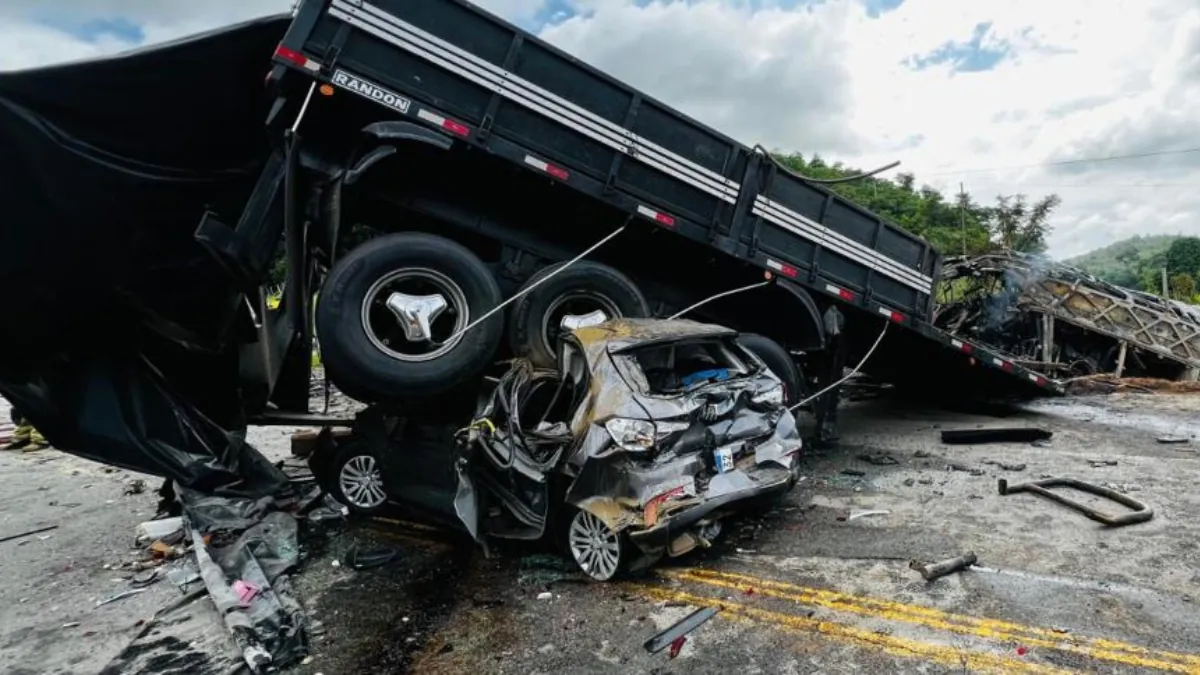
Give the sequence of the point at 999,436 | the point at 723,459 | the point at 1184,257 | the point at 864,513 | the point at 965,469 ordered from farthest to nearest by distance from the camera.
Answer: the point at 1184,257
the point at 999,436
the point at 965,469
the point at 864,513
the point at 723,459

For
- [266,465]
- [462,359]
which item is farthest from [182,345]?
[462,359]

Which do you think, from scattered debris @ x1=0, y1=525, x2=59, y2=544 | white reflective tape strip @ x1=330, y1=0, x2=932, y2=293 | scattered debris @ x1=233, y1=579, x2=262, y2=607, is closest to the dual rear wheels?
white reflective tape strip @ x1=330, y1=0, x2=932, y2=293

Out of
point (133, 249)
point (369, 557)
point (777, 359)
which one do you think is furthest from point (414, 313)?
point (777, 359)

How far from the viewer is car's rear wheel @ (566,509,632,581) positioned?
413cm

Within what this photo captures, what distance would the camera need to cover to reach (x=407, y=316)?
5133 mm

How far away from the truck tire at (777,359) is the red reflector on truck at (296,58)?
4217 mm

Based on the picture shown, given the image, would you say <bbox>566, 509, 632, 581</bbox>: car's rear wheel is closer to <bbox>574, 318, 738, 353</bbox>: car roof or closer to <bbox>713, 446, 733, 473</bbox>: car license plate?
<bbox>713, 446, 733, 473</bbox>: car license plate

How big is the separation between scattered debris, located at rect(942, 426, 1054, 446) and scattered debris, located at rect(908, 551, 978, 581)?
381 centimetres

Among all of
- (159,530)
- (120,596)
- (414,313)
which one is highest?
(414,313)

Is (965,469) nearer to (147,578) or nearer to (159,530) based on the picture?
(147,578)

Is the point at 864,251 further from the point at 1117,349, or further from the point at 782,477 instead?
the point at 1117,349

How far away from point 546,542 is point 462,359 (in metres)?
1.47

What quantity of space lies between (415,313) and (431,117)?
141 centimetres

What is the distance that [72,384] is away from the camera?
569 cm
